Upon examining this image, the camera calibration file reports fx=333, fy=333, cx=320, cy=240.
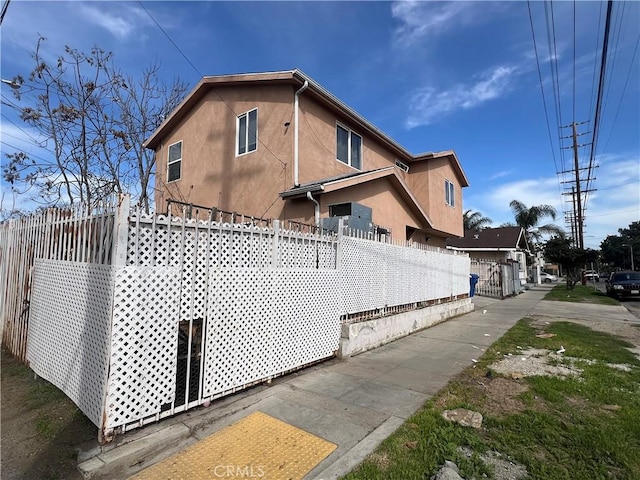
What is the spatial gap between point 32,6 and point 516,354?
14.6m

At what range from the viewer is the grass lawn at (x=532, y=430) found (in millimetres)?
3090

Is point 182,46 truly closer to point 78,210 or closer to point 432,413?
point 78,210

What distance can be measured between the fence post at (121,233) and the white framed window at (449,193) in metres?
17.1

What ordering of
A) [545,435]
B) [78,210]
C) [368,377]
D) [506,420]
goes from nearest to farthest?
1. [545,435]
2. [506,420]
3. [78,210]
4. [368,377]

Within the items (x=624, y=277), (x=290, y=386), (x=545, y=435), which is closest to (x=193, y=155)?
(x=290, y=386)

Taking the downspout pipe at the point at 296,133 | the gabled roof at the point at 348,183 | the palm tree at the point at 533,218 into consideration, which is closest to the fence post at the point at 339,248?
the gabled roof at the point at 348,183

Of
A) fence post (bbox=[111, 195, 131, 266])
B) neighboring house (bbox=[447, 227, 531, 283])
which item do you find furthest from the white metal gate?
neighboring house (bbox=[447, 227, 531, 283])

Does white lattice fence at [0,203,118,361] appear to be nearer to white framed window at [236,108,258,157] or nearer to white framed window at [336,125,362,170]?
white framed window at [236,108,258,157]

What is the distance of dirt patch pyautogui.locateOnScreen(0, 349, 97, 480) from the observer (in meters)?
3.09

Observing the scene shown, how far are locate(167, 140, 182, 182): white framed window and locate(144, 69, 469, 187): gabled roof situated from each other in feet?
2.95

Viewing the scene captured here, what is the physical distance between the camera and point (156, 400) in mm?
3711

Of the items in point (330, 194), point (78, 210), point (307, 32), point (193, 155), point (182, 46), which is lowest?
point (78, 210)

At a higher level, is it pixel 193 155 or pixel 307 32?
pixel 307 32

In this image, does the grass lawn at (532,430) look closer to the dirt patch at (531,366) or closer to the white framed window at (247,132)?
the dirt patch at (531,366)
